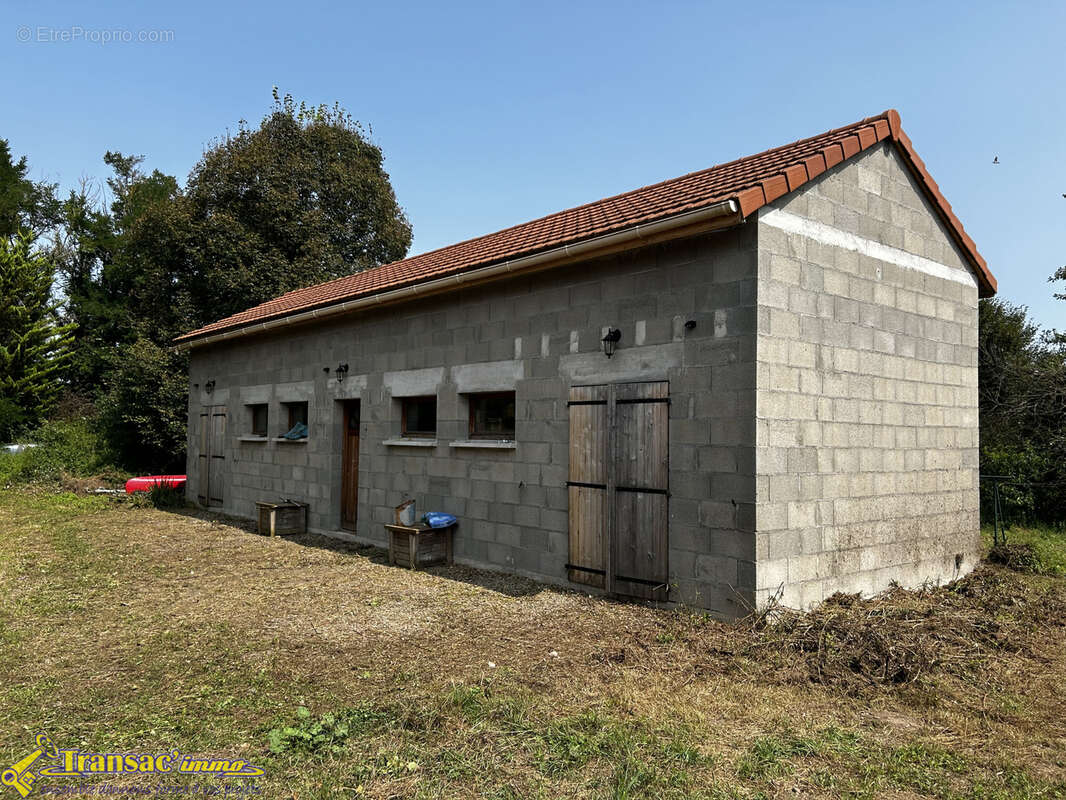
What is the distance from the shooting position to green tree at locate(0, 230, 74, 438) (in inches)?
869

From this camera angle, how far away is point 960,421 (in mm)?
8508

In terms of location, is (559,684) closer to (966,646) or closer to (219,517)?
(966,646)

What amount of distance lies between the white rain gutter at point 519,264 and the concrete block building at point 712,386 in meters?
0.04

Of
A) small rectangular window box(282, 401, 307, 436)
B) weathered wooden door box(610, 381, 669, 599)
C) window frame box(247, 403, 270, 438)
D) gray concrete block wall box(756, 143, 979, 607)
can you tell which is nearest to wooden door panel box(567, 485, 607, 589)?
weathered wooden door box(610, 381, 669, 599)

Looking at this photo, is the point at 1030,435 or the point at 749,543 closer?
→ the point at 749,543

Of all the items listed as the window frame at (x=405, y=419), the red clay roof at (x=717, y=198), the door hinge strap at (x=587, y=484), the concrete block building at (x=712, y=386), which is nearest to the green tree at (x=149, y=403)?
the red clay roof at (x=717, y=198)

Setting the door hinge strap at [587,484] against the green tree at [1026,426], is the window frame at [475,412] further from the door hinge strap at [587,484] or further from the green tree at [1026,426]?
the green tree at [1026,426]

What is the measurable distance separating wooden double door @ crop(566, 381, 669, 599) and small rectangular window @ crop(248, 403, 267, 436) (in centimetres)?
814

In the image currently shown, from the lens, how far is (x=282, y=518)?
1151 centimetres

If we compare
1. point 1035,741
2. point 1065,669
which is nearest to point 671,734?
point 1035,741

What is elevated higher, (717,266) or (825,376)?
(717,266)

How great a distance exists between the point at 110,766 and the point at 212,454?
39.6 feet

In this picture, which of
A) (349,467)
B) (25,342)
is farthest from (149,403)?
(349,467)

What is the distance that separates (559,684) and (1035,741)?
9.18ft
